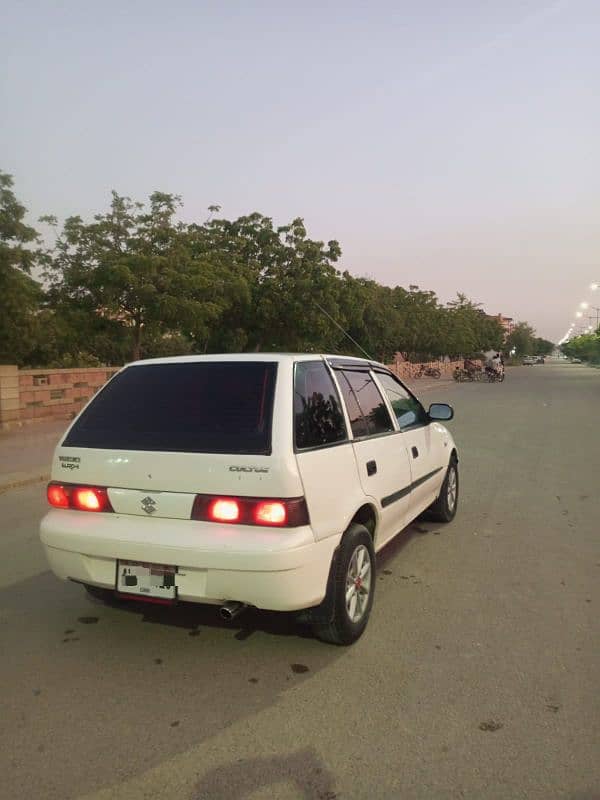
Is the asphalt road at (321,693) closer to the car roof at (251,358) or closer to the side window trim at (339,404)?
the side window trim at (339,404)

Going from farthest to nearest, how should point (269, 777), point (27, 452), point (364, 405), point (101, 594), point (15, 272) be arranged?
point (15, 272) < point (27, 452) < point (364, 405) < point (101, 594) < point (269, 777)

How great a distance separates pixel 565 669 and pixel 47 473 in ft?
24.9

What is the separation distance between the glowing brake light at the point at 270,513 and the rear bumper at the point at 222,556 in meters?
0.05

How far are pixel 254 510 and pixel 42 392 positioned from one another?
13115mm

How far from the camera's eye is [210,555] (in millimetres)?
3143

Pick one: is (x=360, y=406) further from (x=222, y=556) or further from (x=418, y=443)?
(x=222, y=556)

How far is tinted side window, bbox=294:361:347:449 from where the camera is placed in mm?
3408

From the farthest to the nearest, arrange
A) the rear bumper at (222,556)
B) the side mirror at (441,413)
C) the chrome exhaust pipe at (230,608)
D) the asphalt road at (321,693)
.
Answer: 1. the side mirror at (441,413)
2. the chrome exhaust pipe at (230,608)
3. the rear bumper at (222,556)
4. the asphalt road at (321,693)

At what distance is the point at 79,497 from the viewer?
359cm

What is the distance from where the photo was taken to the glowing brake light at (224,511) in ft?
10.5

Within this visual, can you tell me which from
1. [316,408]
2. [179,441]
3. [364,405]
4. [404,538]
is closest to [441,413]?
[404,538]

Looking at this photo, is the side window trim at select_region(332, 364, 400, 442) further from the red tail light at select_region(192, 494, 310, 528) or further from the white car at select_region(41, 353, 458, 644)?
the red tail light at select_region(192, 494, 310, 528)

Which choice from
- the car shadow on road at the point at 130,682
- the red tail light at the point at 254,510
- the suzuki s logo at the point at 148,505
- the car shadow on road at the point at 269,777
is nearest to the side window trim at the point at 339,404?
the red tail light at the point at 254,510

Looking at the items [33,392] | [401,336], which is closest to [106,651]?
[33,392]
